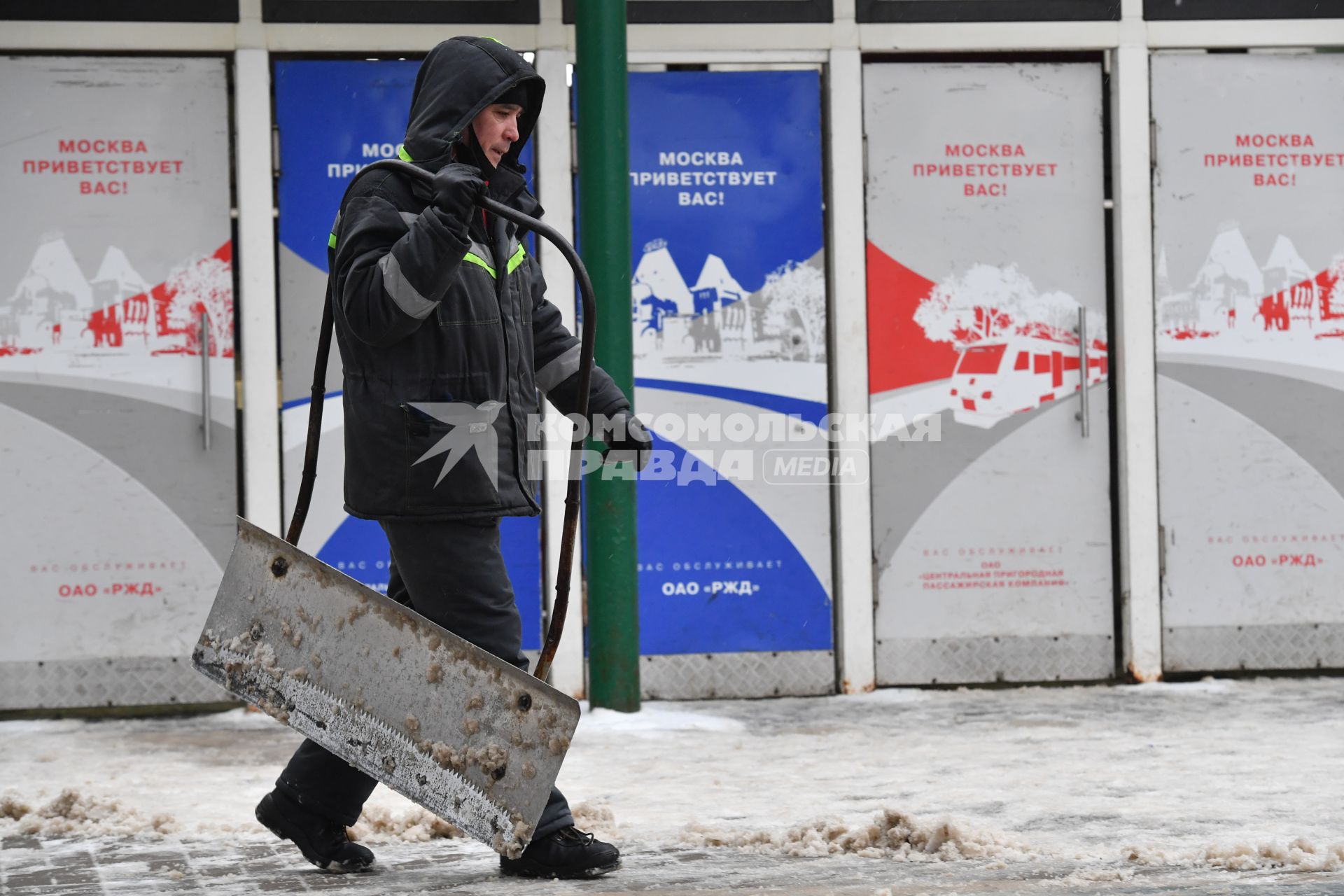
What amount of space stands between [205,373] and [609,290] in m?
1.63

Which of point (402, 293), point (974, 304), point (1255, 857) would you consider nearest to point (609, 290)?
point (974, 304)

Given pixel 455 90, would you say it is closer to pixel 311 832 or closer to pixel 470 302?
pixel 470 302

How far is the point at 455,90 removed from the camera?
304 cm

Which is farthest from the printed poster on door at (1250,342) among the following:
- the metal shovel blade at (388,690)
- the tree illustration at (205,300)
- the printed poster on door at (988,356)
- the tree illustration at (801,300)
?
the metal shovel blade at (388,690)

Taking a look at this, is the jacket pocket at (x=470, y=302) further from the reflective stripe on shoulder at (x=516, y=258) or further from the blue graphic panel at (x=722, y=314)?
the blue graphic panel at (x=722, y=314)

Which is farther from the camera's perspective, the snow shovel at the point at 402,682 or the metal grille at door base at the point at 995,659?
the metal grille at door base at the point at 995,659

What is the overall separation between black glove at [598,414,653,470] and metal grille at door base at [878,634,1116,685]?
2859mm

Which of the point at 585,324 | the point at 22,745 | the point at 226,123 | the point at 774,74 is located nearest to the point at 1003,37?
the point at 774,74

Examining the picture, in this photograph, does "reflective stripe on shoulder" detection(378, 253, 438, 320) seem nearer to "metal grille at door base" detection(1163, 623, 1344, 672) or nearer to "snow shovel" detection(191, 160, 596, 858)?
"snow shovel" detection(191, 160, 596, 858)

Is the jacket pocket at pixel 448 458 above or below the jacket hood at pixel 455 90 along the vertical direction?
below

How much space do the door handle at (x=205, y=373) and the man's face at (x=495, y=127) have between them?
2.78 m

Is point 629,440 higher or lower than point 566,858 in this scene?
higher

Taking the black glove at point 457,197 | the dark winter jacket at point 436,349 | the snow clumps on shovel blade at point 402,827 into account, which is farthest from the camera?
the snow clumps on shovel blade at point 402,827

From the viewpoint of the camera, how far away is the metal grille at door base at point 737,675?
Answer: 574 centimetres
